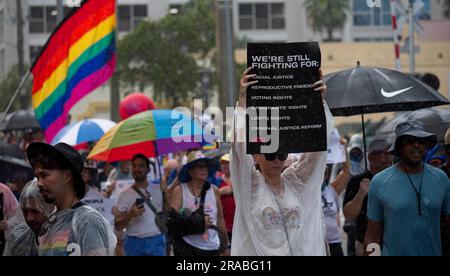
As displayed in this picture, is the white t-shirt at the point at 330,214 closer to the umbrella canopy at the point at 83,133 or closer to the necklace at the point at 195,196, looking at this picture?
the necklace at the point at 195,196

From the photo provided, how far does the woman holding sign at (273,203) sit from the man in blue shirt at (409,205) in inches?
20.0

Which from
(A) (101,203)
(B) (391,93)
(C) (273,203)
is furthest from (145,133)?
(C) (273,203)

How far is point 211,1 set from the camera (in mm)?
23422

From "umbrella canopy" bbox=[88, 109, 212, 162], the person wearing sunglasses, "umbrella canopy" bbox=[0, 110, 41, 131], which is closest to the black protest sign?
the person wearing sunglasses

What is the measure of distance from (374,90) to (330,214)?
1.86 meters

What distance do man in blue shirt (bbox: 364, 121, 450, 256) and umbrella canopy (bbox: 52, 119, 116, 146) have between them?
7.06 m

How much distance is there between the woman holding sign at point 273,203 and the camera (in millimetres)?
5582

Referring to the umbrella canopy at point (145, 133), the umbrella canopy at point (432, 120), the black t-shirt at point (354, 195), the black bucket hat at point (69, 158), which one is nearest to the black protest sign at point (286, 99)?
the black bucket hat at point (69, 158)

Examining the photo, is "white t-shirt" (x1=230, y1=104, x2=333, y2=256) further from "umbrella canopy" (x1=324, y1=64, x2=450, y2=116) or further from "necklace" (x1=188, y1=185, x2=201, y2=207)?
"necklace" (x1=188, y1=185, x2=201, y2=207)

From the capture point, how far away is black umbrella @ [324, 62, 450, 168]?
7.51m

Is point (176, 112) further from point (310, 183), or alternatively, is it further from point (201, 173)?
point (310, 183)

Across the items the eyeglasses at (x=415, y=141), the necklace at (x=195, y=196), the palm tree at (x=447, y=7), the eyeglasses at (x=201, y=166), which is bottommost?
the necklace at (x=195, y=196)

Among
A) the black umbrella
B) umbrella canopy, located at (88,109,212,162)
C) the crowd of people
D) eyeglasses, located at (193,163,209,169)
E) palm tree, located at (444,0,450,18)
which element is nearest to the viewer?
the crowd of people

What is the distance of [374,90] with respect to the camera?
7648mm
